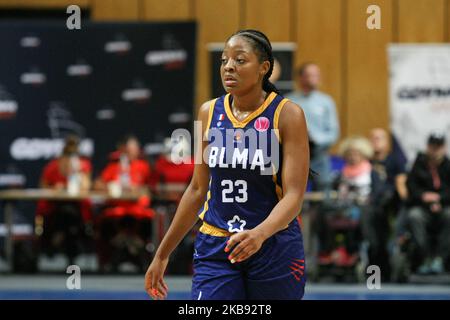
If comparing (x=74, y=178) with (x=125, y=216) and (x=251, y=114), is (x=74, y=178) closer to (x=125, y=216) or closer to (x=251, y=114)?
(x=125, y=216)

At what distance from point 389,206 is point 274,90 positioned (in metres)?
6.61

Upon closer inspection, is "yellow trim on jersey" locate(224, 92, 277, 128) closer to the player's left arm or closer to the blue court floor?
the player's left arm

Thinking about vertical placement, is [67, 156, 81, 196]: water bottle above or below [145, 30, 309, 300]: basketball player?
below

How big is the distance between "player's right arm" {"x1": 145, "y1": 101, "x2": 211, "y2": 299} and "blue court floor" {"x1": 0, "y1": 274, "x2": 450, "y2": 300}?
399 cm

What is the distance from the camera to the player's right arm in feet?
13.6

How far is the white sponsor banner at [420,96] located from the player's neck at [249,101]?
29.1ft

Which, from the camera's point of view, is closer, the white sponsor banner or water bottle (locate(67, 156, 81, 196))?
water bottle (locate(67, 156, 81, 196))

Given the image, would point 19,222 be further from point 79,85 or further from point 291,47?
point 291,47

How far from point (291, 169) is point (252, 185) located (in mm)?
169

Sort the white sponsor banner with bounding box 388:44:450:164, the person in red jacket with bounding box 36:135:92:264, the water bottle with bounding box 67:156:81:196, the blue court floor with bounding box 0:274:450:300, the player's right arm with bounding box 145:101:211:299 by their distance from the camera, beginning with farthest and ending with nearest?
the white sponsor banner with bounding box 388:44:450:164 → the person in red jacket with bounding box 36:135:92:264 → the water bottle with bounding box 67:156:81:196 → the blue court floor with bounding box 0:274:450:300 → the player's right arm with bounding box 145:101:211:299

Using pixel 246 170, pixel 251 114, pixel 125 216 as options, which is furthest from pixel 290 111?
pixel 125 216

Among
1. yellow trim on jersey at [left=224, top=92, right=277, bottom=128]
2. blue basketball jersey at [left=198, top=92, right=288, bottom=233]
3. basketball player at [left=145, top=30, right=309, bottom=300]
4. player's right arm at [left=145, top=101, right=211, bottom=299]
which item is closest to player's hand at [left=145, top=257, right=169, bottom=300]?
player's right arm at [left=145, top=101, right=211, bottom=299]

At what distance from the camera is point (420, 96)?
1267 cm

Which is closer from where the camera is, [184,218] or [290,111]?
[290,111]
